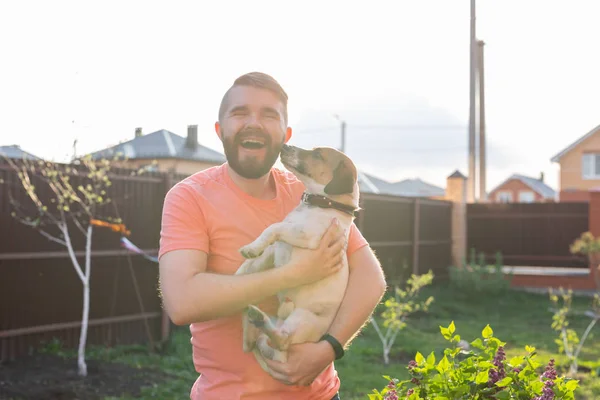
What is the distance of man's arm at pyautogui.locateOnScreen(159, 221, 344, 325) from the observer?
1.93 meters

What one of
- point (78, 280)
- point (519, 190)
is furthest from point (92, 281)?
point (519, 190)

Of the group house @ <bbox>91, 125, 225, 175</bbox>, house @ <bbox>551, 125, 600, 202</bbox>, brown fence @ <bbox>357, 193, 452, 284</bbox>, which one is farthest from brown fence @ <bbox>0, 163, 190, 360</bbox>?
house @ <bbox>551, 125, 600, 202</bbox>

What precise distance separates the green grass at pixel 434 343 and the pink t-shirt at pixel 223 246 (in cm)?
429

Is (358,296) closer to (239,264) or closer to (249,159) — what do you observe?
(239,264)

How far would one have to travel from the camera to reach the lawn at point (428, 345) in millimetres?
6949

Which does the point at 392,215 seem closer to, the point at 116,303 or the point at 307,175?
the point at 116,303

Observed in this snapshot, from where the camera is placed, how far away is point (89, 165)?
7570mm

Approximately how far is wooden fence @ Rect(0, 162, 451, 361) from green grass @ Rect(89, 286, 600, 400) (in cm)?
37

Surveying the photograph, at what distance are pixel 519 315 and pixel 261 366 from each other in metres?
11.5

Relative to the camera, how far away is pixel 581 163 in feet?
129

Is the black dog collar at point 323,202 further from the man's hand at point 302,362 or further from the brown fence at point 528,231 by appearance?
the brown fence at point 528,231

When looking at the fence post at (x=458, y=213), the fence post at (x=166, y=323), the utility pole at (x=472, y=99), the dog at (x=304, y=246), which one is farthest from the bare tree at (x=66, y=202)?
the utility pole at (x=472, y=99)

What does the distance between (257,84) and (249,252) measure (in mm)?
491

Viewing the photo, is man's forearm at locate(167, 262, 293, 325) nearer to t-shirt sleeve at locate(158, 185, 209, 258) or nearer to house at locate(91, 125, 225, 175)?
t-shirt sleeve at locate(158, 185, 209, 258)
